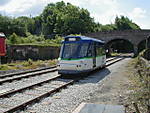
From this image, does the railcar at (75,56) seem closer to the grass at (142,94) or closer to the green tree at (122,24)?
the grass at (142,94)

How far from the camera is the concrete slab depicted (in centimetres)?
696

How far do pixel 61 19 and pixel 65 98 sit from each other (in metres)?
75.2

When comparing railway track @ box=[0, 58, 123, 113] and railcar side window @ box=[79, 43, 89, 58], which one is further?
railcar side window @ box=[79, 43, 89, 58]

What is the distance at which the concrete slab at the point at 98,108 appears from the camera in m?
6.96

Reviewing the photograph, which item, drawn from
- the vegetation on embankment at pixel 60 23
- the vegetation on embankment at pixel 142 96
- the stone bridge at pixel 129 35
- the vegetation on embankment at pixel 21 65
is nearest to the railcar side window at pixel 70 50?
the vegetation on embankment at pixel 142 96

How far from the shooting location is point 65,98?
356 inches

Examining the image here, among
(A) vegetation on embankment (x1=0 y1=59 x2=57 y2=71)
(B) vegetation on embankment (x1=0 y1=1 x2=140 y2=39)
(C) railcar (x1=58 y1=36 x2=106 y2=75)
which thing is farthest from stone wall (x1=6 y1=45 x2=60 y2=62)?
(B) vegetation on embankment (x1=0 y1=1 x2=140 y2=39)

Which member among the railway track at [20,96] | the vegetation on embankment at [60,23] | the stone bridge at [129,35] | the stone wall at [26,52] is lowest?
the railway track at [20,96]

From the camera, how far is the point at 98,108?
7.33 meters

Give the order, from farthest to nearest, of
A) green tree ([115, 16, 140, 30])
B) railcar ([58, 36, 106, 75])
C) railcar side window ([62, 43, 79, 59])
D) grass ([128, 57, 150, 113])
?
green tree ([115, 16, 140, 30]) → railcar side window ([62, 43, 79, 59]) → railcar ([58, 36, 106, 75]) → grass ([128, 57, 150, 113])

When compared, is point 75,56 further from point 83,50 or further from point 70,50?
point 83,50

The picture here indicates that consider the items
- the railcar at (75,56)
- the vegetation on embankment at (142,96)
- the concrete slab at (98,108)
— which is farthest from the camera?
the railcar at (75,56)

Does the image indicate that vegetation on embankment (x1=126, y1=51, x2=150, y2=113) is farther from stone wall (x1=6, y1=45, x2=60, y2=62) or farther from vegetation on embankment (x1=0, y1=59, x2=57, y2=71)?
stone wall (x1=6, y1=45, x2=60, y2=62)

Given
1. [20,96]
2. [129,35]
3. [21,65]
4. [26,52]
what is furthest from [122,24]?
[20,96]
